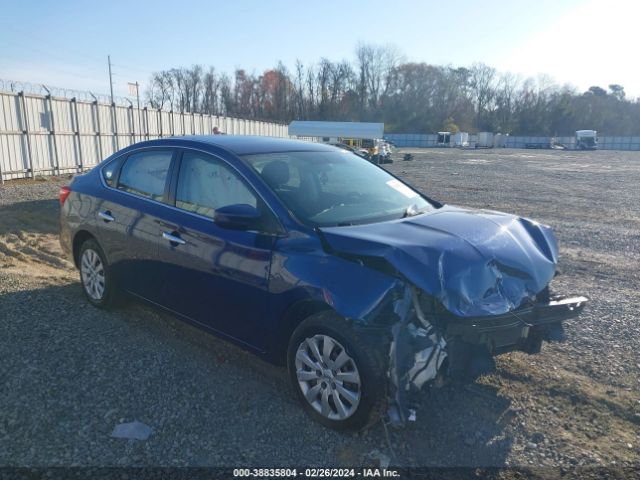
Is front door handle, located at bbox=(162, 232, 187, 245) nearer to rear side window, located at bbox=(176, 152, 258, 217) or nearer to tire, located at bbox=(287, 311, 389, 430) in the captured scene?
rear side window, located at bbox=(176, 152, 258, 217)

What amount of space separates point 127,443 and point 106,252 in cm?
229

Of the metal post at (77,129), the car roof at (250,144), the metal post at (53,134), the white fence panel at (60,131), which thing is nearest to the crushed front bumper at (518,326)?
the car roof at (250,144)

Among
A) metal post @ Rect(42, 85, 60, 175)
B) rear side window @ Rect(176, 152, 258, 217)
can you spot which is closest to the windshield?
rear side window @ Rect(176, 152, 258, 217)

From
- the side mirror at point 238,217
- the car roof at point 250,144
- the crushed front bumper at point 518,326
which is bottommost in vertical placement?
the crushed front bumper at point 518,326

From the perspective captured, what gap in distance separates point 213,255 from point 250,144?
1.09 meters

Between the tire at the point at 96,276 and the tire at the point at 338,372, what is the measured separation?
7.94 ft

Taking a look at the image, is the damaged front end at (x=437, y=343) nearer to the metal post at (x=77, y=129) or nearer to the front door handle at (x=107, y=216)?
the front door handle at (x=107, y=216)

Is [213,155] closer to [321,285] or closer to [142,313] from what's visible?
[321,285]

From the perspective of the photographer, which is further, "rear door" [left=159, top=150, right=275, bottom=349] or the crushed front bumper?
"rear door" [left=159, top=150, right=275, bottom=349]

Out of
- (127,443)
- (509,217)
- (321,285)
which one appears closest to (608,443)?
(509,217)

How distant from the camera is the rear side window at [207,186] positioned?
147 inches

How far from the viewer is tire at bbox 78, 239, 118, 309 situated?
192 inches

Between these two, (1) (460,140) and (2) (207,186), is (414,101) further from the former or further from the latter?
(2) (207,186)

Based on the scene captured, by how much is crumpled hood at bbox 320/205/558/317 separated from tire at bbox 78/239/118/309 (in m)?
2.65
